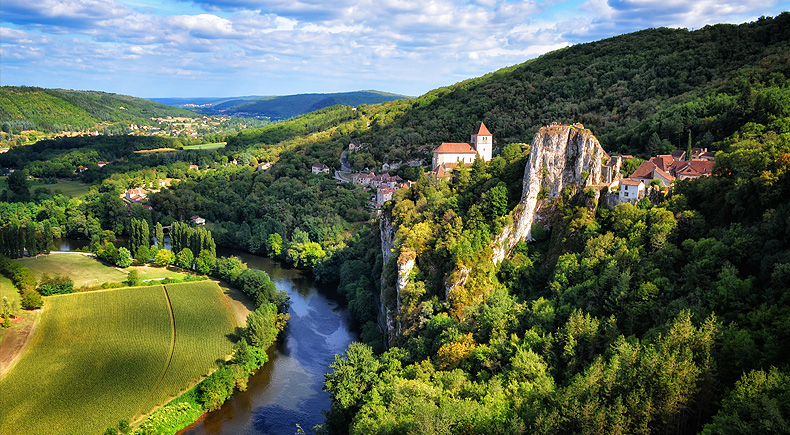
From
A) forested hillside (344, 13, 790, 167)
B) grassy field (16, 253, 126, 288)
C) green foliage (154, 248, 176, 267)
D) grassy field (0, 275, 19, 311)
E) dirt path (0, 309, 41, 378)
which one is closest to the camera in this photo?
dirt path (0, 309, 41, 378)

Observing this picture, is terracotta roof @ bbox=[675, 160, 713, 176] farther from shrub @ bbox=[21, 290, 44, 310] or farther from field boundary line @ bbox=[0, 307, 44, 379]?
shrub @ bbox=[21, 290, 44, 310]

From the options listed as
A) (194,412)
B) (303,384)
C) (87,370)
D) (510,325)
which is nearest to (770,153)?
(510,325)

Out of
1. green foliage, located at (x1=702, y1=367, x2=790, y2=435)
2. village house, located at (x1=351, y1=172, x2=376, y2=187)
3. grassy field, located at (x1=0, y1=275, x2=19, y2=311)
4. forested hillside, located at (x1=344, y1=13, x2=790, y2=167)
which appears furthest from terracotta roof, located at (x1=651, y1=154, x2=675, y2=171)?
grassy field, located at (x1=0, y1=275, x2=19, y2=311)

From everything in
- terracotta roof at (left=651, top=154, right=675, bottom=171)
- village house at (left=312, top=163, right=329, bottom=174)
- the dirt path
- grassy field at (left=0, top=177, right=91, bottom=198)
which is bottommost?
the dirt path

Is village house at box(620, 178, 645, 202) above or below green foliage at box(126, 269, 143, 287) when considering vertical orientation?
above

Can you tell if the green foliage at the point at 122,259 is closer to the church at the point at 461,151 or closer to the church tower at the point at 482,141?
the church at the point at 461,151

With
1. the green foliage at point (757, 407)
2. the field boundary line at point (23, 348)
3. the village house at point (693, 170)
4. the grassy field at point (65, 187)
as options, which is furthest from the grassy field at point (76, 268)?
the green foliage at point (757, 407)

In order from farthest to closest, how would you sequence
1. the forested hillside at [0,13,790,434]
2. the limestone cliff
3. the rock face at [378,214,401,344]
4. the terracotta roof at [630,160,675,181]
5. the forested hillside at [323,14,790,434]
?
the rock face at [378,214,401,344]
the limestone cliff
the terracotta roof at [630,160,675,181]
the forested hillside at [0,13,790,434]
the forested hillside at [323,14,790,434]
